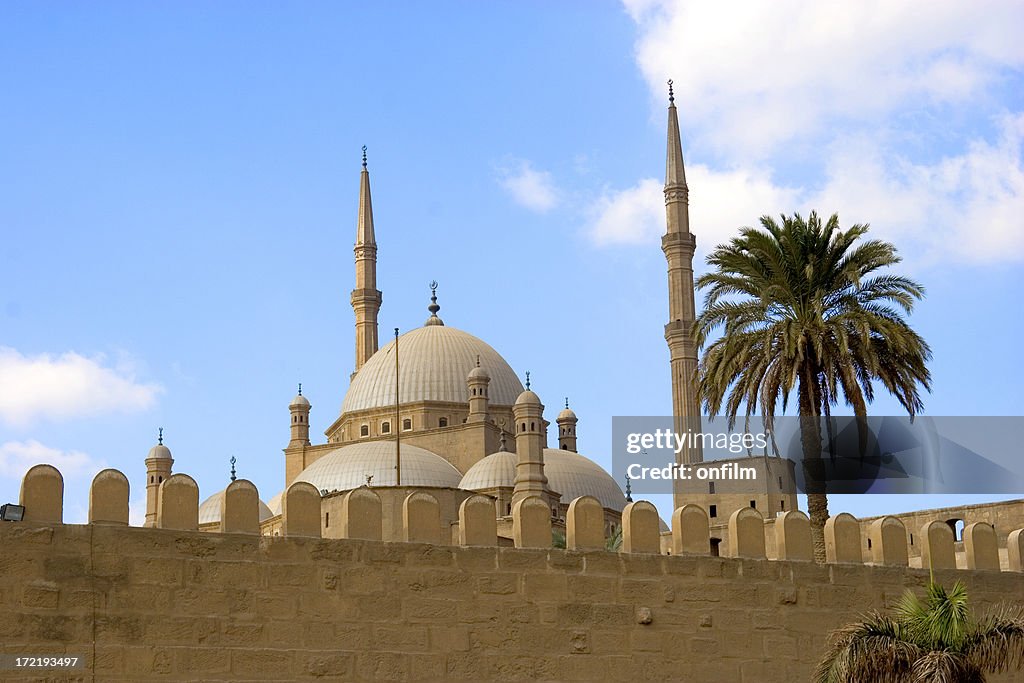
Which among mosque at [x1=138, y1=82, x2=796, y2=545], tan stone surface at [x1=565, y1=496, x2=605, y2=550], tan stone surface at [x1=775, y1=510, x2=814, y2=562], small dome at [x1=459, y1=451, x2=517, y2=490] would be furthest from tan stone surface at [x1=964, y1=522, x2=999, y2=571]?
small dome at [x1=459, y1=451, x2=517, y2=490]

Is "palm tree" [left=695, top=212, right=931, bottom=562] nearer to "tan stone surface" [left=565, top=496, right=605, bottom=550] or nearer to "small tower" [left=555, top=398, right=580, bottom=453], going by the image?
"tan stone surface" [left=565, top=496, right=605, bottom=550]

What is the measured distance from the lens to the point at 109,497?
10.0 metres

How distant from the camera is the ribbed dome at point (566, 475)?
149 feet

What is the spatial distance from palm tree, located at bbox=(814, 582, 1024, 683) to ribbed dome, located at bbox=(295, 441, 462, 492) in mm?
34344

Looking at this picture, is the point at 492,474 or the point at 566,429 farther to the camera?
the point at 566,429

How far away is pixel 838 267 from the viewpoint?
18.5 meters

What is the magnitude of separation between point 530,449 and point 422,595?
30980 mm

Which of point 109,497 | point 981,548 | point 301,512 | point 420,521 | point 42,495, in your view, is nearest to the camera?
point 42,495

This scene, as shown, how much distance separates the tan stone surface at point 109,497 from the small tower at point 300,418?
146 feet

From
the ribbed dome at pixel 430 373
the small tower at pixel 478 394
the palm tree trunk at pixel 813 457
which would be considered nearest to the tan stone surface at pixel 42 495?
the palm tree trunk at pixel 813 457

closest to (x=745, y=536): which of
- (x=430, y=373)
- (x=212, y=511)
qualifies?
(x=212, y=511)

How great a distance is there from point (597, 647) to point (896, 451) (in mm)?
11694

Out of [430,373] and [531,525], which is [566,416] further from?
[531,525]

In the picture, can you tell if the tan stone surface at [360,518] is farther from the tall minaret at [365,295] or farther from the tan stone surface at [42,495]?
the tall minaret at [365,295]
